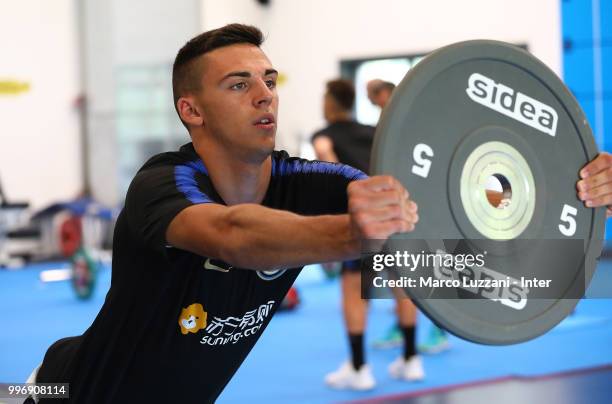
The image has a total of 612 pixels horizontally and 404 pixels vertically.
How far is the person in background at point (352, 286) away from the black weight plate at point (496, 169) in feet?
8.27

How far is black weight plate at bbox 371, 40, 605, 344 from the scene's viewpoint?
1.59 m

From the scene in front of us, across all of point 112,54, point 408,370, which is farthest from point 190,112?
point 112,54

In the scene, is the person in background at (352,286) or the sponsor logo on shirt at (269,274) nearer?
the sponsor logo on shirt at (269,274)

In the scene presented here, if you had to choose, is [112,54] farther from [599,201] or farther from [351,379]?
[599,201]

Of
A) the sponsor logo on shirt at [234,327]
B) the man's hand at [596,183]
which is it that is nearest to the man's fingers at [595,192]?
the man's hand at [596,183]

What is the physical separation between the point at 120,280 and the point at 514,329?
916 mm

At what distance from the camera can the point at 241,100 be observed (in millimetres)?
1863

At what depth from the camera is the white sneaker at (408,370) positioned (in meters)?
4.40

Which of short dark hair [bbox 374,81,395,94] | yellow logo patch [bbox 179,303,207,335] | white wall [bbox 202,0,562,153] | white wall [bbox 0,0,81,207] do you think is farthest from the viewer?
white wall [bbox 0,0,81,207]

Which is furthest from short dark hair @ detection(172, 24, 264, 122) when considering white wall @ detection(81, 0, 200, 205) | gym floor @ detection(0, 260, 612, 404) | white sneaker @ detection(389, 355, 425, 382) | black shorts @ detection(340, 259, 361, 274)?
white wall @ detection(81, 0, 200, 205)

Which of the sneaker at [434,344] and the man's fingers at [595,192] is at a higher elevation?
the man's fingers at [595,192]

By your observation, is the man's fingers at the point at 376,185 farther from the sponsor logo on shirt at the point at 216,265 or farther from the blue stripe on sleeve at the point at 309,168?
the blue stripe on sleeve at the point at 309,168

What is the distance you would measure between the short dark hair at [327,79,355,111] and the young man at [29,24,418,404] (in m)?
2.56

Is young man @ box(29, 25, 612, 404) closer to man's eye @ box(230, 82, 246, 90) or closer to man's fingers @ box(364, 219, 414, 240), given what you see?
man's eye @ box(230, 82, 246, 90)
